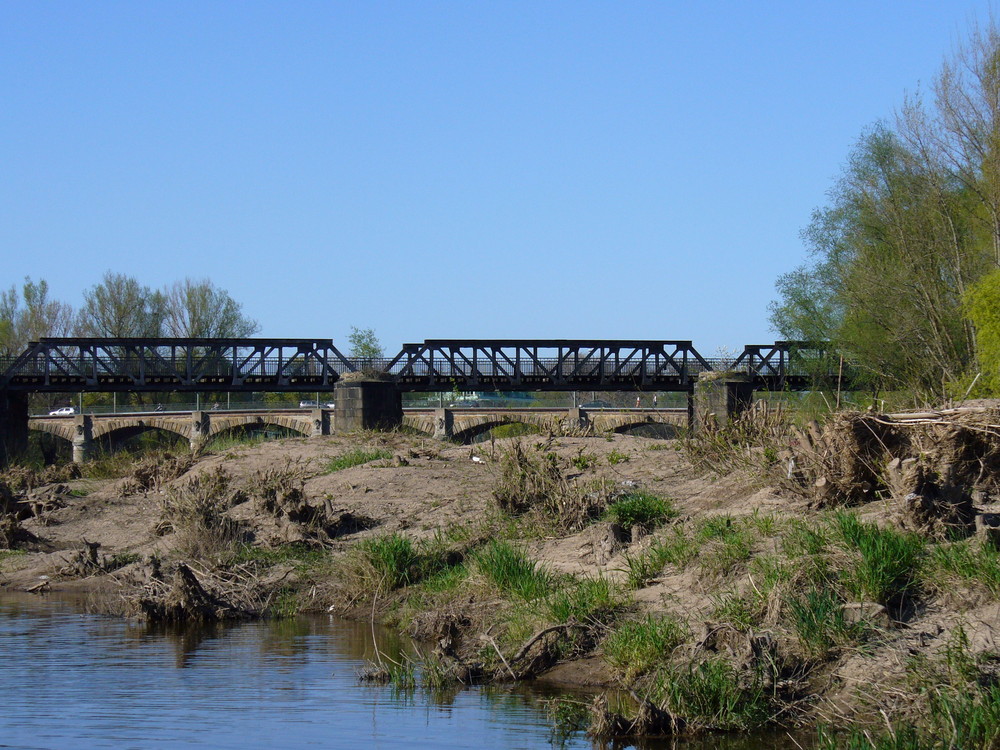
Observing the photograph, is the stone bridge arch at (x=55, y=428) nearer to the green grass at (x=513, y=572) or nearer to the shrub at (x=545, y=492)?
the shrub at (x=545, y=492)

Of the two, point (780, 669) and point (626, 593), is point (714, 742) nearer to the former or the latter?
point (780, 669)

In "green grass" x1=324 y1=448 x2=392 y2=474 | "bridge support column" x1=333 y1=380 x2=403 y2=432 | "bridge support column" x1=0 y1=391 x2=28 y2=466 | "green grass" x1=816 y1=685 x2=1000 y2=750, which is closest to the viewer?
"green grass" x1=816 y1=685 x2=1000 y2=750

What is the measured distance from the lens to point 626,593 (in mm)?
11414

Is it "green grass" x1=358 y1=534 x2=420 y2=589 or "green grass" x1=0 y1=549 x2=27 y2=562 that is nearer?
"green grass" x1=358 y1=534 x2=420 y2=589

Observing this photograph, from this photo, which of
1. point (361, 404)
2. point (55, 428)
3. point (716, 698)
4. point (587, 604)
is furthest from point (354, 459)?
point (55, 428)

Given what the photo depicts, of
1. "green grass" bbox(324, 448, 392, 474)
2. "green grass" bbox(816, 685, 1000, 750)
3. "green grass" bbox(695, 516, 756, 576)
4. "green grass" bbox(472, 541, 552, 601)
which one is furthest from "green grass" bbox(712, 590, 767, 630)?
"green grass" bbox(324, 448, 392, 474)

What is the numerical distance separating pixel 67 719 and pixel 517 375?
46.4 meters

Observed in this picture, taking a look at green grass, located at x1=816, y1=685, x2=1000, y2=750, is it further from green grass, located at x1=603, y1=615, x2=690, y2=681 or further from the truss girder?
the truss girder

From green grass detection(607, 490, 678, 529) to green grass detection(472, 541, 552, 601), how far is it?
44.2 inches

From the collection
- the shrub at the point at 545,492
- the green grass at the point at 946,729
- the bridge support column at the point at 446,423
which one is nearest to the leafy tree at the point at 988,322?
the shrub at the point at 545,492

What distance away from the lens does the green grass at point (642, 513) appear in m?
13.5

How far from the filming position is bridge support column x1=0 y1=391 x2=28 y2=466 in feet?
167

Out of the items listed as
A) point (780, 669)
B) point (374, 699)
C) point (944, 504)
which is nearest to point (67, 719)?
point (374, 699)

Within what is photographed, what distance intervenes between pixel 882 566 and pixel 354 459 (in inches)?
476
